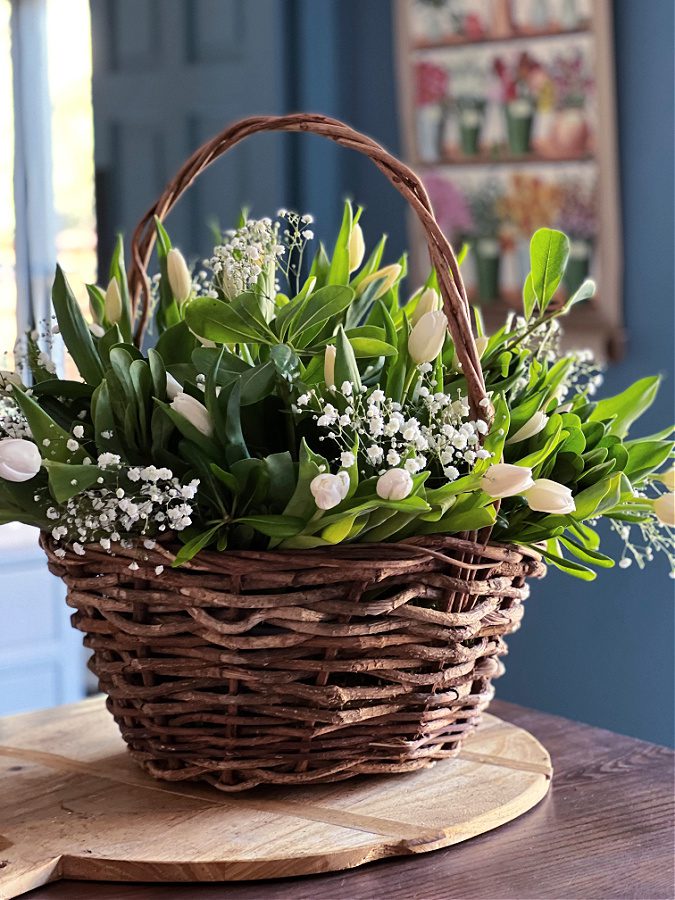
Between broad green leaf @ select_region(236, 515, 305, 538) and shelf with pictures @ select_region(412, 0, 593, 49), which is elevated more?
shelf with pictures @ select_region(412, 0, 593, 49)

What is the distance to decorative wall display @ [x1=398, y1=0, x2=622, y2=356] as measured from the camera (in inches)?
81.4

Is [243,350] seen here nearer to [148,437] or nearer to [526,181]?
[148,437]

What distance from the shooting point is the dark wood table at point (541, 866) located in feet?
2.15

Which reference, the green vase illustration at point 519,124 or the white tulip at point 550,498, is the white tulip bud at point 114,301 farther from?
the green vase illustration at point 519,124

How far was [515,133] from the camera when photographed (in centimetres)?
223

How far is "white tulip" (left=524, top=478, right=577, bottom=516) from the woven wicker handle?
60 mm

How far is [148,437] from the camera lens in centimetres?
73

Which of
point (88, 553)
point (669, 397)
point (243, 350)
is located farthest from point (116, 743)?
point (669, 397)

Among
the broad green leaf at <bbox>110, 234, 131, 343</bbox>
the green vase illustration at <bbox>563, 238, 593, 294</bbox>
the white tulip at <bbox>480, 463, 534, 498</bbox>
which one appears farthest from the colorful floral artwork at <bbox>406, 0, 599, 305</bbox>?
the white tulip at <bbox>480, 463, 534, 498</bbox>

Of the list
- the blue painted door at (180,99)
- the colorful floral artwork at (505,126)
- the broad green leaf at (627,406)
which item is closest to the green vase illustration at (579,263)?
the colorful floral artwork at (505,126)

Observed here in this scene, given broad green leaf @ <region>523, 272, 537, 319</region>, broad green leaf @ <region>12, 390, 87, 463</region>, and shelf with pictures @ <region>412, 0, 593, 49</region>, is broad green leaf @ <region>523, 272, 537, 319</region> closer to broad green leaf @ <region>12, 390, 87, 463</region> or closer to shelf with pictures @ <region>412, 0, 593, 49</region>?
broad green leaf @ <region>12, 390, 87, 463</region>

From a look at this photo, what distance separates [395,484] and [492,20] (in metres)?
1.84

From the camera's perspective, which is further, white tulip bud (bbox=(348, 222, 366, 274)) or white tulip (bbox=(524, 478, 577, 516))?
white tulip bud (bbox=(348, 222, 366, 274))

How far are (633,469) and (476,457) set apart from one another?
0.55 feet
